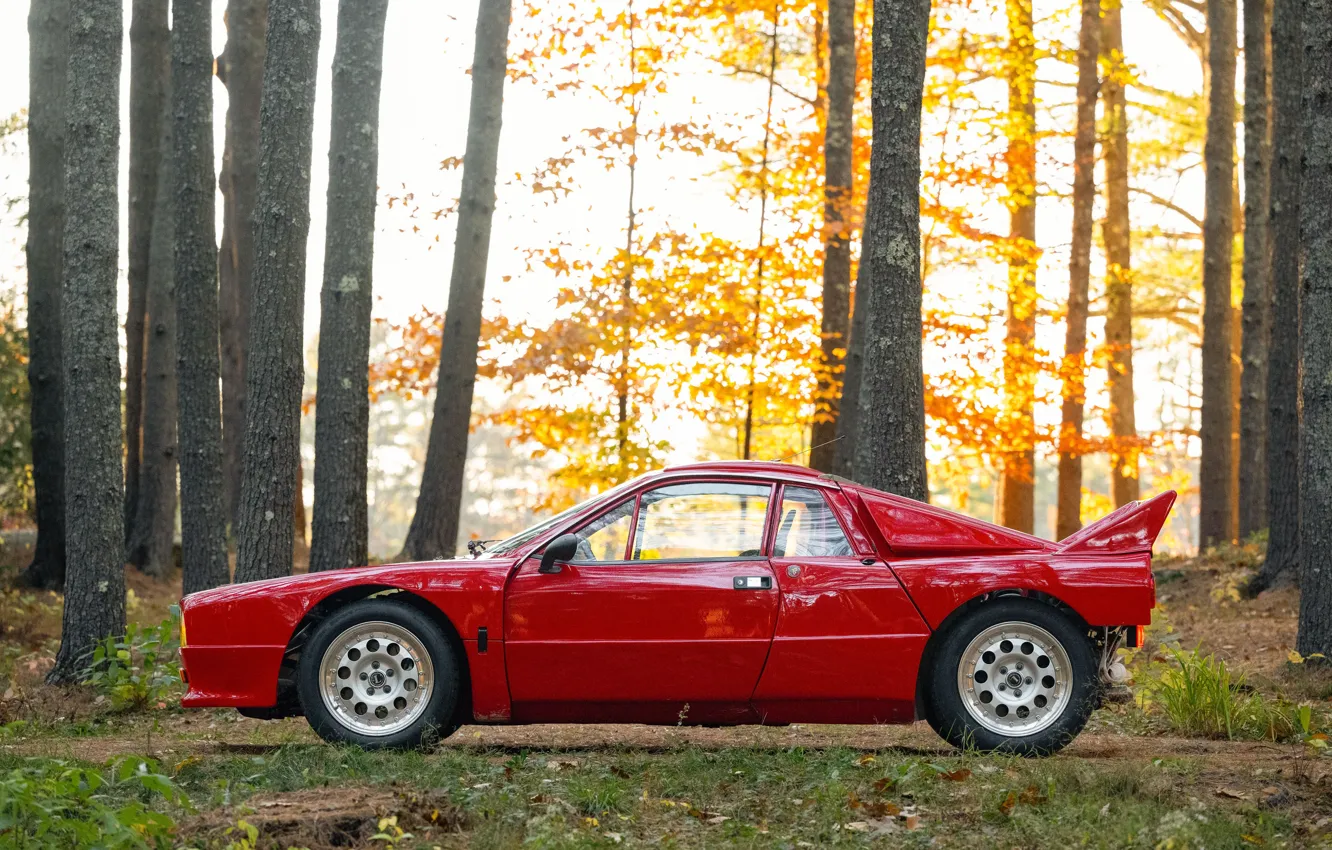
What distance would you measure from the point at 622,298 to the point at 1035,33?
31.3ft

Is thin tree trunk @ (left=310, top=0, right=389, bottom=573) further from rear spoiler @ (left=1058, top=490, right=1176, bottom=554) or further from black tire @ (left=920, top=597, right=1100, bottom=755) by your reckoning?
rear spoiler @ (left=1058, top=490, right=1176, bottom=554)

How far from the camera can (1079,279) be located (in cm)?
2283

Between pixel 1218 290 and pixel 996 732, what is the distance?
49.8 feet

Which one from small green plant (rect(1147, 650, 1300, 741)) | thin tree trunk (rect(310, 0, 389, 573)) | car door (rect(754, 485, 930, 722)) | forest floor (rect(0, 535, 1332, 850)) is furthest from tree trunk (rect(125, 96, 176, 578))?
small green plant (rect(1147, 650, 1300, 741))

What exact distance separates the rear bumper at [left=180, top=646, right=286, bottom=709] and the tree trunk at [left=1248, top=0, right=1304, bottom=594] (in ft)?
33.1

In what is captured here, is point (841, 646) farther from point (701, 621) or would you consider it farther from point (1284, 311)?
point (1284, 311)

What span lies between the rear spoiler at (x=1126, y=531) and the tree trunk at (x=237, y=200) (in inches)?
495

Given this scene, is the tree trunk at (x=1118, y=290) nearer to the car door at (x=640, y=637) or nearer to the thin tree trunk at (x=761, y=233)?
the thin tree trunk at (x=761, y=233)

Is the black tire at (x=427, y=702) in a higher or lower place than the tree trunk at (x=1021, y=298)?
lower

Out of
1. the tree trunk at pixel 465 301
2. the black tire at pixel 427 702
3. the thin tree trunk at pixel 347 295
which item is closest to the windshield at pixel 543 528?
the black tire at pixel 427 702

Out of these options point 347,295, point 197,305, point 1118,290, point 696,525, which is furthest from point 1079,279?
point 696,525

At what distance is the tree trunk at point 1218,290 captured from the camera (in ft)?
64.9

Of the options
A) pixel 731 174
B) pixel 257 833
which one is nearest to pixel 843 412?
pixel 731 174

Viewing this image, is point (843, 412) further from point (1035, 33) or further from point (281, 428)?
point (1035, 33)
